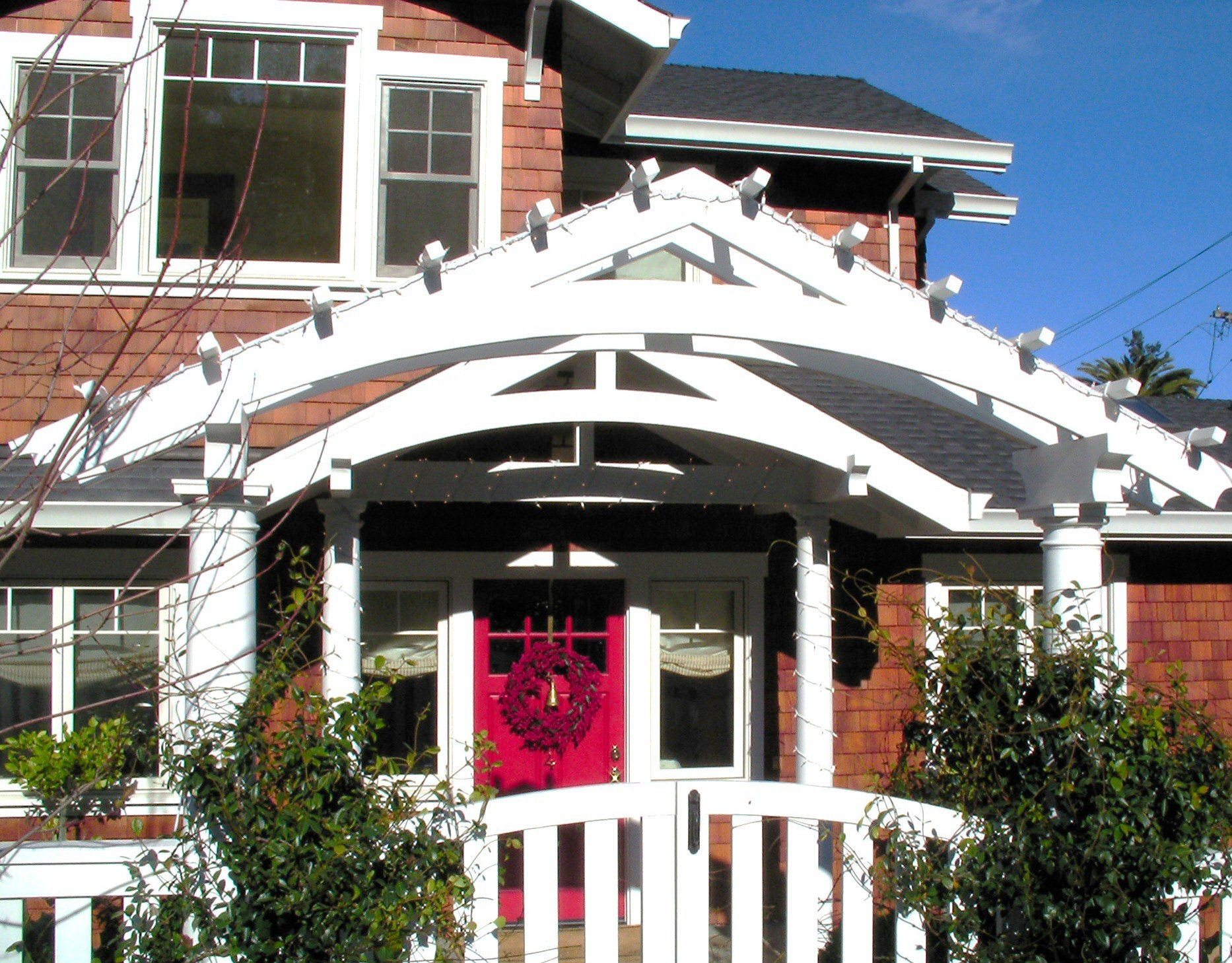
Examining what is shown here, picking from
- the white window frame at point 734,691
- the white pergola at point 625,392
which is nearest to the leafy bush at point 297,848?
the white pergola at point 625,392

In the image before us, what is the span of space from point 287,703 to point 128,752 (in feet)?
2.82

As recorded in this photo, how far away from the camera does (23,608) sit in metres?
6.16

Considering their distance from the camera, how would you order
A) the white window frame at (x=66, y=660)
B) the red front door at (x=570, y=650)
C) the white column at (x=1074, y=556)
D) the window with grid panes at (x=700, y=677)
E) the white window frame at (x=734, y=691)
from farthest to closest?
the window with grid panes at (x=700, y=677)
the white window frame at (x=734, y=691)
the red front door at (x=570, y=650)
the white window frame at (x=66, y=660)
the white column at (x=1074, y=556)

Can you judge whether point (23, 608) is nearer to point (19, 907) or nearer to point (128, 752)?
point (128, 752)

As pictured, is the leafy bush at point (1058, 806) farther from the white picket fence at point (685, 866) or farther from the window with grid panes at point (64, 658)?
the window with grid panes at point (64, 658)

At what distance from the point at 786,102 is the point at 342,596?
20.5ft

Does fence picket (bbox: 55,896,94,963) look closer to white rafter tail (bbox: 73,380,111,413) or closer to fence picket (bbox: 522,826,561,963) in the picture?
fence picket (bbox: 522,826,561,963)

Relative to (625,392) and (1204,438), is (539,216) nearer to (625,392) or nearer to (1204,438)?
(625,392)

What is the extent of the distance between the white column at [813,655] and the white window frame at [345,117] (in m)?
2.64

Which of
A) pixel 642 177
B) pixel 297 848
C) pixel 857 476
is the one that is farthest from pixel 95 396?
pixel 857 476

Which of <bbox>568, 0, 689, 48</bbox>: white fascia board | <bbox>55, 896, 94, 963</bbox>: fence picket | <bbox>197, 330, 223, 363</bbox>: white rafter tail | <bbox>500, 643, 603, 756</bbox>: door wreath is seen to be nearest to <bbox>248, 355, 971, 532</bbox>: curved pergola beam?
<bbox>197, 330, 223, 363</bbox>: white rafter tail

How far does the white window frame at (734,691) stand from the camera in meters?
7.00

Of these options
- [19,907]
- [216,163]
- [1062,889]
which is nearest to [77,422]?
[19,907]

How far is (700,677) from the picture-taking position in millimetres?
7168
